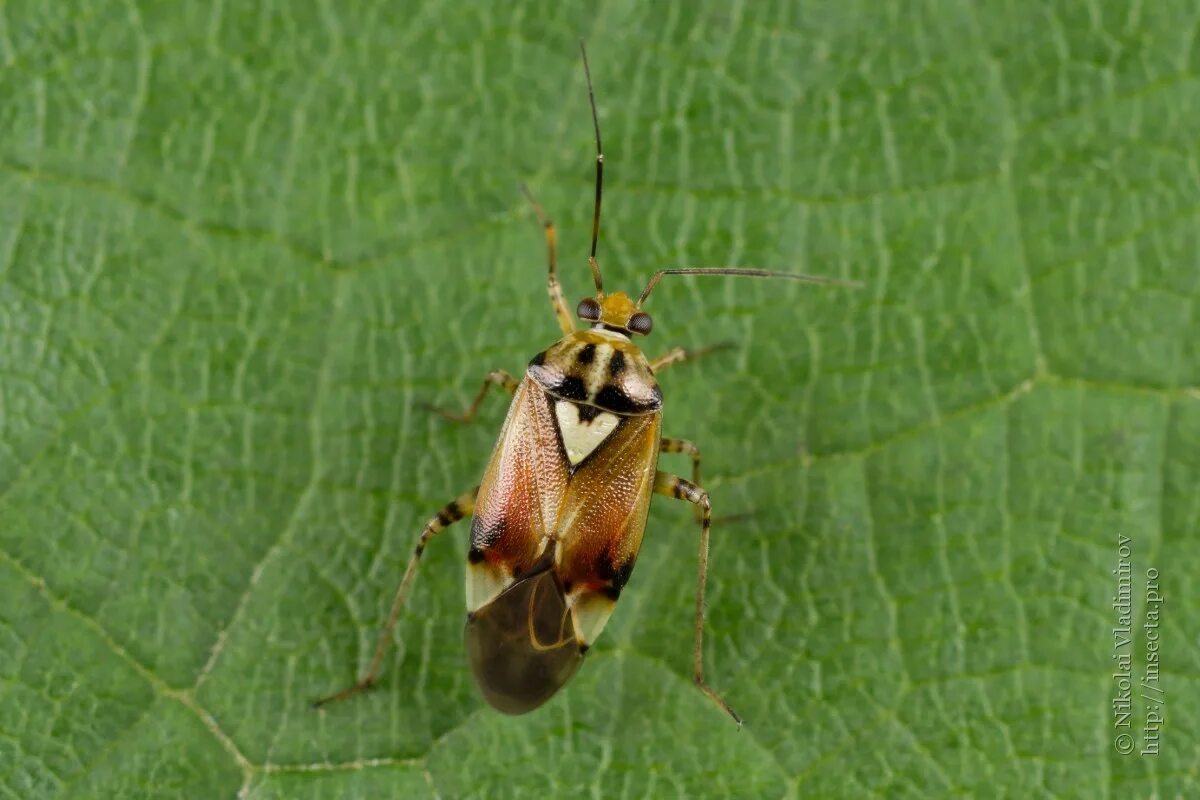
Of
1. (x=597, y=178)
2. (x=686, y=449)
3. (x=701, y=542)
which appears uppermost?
(x=597, y=178)

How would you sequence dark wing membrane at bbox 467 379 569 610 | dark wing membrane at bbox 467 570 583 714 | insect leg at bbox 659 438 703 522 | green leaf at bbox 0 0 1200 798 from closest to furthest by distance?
dark wing membrane at bbox 467 570 583 714 < dark wing membrane at bbox 467 379 569 610 < green leaf at bbox 0 0 1200 798 < insect leg at bbox 659 438 703 522

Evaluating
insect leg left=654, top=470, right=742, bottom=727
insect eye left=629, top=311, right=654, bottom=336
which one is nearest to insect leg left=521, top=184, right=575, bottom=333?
insect eye left=629, top=311, right=654, bottom=336

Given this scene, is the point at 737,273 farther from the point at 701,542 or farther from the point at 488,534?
the point at 488,534

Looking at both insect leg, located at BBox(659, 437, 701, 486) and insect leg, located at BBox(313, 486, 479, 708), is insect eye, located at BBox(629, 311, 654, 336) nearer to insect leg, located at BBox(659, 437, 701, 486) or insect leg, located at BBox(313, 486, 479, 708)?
insect leg, located at BBox(659, 437, 701, 486)

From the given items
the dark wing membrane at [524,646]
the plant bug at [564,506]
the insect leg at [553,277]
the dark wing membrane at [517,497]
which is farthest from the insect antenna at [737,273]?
the dark wing membrane at [524,646]

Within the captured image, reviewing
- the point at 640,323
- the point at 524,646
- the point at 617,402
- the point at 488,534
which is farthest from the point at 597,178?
the point at 524,646

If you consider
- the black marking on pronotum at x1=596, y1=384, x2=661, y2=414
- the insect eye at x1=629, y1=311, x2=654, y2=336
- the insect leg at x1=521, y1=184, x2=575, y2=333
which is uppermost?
the insect leg at x1=521, y1=184, x2=575, y2=333

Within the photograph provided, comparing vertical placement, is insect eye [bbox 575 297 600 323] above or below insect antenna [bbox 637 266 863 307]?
below

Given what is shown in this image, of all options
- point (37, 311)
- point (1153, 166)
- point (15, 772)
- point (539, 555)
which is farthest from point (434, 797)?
point (1153, 166)
